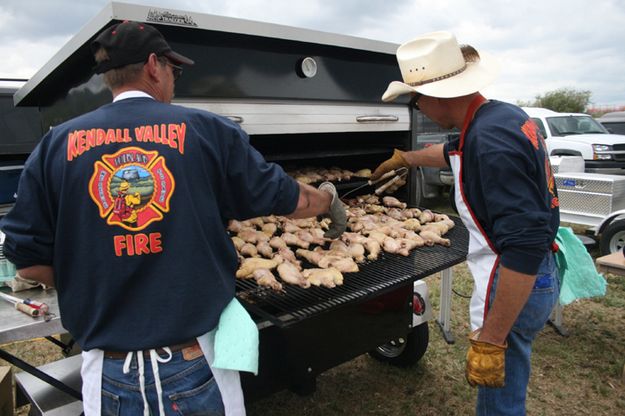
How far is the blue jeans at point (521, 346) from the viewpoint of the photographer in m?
1.93

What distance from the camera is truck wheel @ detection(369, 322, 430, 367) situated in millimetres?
3539

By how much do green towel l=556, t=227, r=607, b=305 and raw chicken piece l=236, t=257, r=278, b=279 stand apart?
1400mm

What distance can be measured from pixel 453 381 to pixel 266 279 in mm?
2164

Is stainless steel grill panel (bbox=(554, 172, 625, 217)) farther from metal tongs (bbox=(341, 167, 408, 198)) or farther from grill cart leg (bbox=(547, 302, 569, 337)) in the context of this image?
metal tongs (bbox=(341, 167, 408, 198))

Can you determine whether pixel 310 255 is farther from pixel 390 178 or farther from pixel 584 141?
pixel 584 141

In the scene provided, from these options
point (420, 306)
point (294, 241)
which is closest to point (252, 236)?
point (294, 241)

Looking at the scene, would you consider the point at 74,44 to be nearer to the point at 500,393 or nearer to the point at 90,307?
the point at 90,307

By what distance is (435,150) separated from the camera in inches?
110

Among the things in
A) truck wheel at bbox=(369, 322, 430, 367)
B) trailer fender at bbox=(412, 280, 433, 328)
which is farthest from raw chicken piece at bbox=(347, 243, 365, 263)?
truck wheel at bbox=(369, 322, 430, 367)

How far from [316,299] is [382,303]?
80cm

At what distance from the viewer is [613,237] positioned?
18.8 ft

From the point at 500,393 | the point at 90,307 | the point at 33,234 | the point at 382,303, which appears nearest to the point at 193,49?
the point at 33,234

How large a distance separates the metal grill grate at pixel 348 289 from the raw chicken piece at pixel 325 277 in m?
0.03

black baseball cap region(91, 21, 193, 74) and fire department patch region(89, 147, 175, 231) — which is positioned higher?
black baseball cap region(91, 21, 193, 74)
